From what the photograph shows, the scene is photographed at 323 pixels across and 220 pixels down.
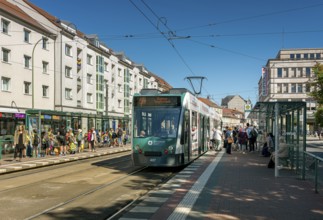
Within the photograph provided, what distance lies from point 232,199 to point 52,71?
1439 inches

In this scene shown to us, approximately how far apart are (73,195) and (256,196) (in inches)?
179

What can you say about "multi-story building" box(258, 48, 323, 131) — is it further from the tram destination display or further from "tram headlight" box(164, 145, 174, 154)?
"tram headlight" box(164, 145, 174, 154)

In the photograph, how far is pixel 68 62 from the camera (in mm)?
44188

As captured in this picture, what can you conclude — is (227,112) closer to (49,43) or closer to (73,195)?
(49,43)

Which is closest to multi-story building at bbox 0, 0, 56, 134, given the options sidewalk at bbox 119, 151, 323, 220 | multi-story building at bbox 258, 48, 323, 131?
sidewalk at bbox 119, 151, 323, 220

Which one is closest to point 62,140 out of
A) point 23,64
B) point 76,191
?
point 76,191

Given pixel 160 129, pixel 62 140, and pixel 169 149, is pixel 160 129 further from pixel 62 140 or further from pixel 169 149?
pixel 62 140

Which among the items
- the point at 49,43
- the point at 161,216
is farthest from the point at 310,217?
the point at 49,43

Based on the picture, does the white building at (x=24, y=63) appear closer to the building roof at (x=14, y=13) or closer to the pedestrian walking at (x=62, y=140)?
the building roof at (x=14, y=13)

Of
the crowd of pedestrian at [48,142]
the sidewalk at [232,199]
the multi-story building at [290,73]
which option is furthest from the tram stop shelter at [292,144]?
the multi-story building at [290,73]

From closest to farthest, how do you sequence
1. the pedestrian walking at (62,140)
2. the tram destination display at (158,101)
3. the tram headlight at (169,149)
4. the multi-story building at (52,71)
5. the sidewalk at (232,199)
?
the sidewalk at (232,199) → the tram headlight at (169,149) → the tram destination display at (158,101) → the pedestrian walking at (62,140) → the multi-story building at (52,71)

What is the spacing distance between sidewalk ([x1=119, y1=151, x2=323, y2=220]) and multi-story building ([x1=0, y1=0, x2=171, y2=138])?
47.7ft

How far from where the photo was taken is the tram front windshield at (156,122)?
13.8m

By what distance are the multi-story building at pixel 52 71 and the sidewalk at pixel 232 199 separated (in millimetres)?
14545
